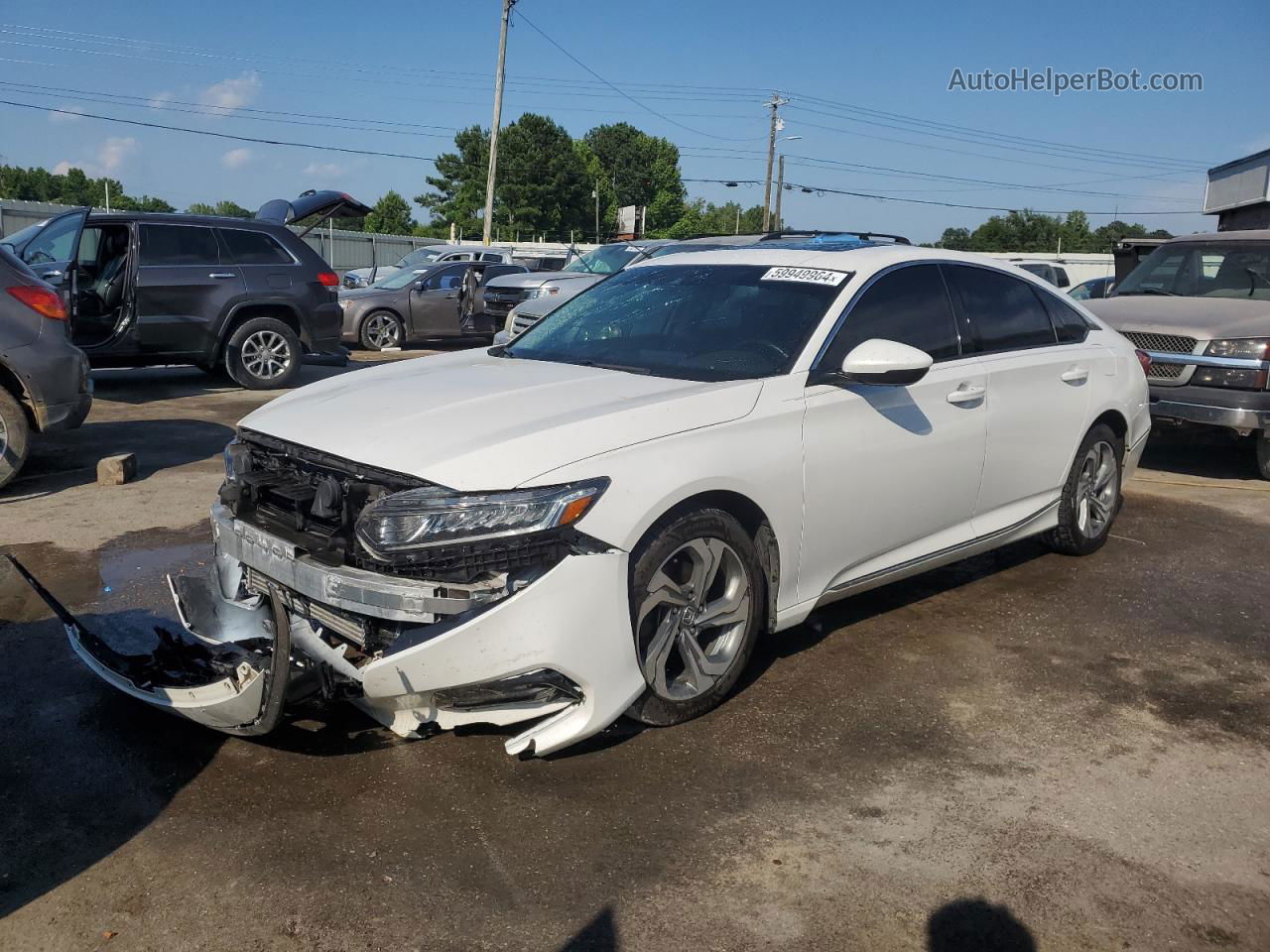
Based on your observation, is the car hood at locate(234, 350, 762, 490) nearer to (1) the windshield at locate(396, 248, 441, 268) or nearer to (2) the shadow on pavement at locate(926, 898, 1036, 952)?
(2) the shadow on pavement at locate(926, 898, 1036, 952)

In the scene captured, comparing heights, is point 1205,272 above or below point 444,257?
below

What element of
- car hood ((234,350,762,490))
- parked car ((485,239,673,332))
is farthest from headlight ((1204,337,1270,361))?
parked car ((485,239,673,332))

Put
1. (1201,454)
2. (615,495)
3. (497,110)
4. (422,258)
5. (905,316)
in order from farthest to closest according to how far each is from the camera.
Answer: (497,110) → (422,258) → (1201,454) → (905,316) → (615,495)

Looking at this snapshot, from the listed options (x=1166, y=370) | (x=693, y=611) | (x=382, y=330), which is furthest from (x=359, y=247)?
(x=693, y=611)

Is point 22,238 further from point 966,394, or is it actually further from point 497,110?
point 497,110

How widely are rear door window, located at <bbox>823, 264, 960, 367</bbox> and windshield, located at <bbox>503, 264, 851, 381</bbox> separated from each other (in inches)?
5.3

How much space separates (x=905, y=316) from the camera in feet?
15.1

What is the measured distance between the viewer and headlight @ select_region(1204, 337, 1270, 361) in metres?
7.90

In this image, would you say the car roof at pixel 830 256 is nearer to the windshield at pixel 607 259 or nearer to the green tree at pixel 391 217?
the windshield at pixel 607 259

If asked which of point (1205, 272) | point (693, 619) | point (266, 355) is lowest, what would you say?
point (693, 619)

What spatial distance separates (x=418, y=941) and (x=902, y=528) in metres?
2.66

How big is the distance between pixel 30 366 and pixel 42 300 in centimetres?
44

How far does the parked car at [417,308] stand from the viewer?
17.1 m

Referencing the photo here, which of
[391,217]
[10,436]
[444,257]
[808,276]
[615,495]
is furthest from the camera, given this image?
[391,217]
